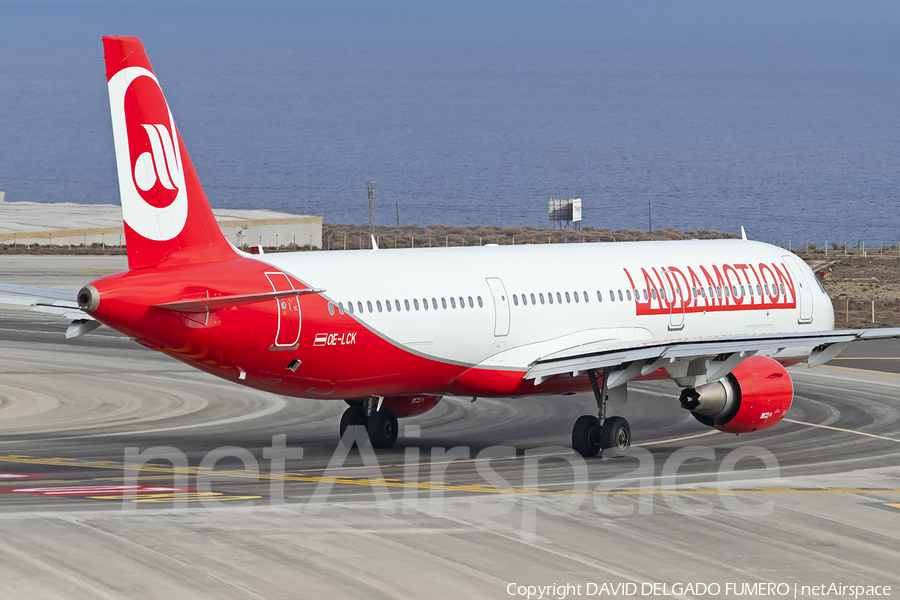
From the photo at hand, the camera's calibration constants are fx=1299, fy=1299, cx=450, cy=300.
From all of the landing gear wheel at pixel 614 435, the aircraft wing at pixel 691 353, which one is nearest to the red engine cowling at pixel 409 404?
the aircraft wing at pixel 691 353

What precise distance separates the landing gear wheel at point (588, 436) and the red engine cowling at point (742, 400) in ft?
7.63

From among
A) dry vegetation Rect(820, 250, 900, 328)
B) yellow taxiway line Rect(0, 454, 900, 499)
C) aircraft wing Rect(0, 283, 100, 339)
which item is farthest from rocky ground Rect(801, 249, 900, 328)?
aircraft wing Rect(0, 283, 100, 339)

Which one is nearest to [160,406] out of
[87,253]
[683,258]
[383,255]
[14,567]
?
[383,255]

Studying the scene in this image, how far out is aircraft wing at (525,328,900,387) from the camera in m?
30.3

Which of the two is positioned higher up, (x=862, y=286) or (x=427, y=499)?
(x=862, y=286)

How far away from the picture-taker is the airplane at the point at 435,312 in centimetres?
2719

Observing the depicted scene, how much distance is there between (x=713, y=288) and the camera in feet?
119

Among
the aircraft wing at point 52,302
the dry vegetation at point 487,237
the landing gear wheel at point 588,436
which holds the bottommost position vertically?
the landing gear wheel at point 588,436

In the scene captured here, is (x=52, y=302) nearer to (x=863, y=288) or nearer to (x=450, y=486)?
(x=450, y=486)

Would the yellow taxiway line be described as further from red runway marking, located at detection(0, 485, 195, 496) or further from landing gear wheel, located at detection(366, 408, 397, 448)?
landing gear wheel, located at detection(366, 408, 397, 448)

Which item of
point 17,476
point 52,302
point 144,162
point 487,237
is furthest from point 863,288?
point 487,237

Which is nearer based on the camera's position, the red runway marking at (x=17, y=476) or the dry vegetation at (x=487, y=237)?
the red runway marking at (x=17, y=476)

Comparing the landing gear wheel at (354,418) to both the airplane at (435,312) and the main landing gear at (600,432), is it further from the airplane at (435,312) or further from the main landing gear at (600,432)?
the main landing gear at (600,432)

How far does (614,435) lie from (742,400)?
331 centimetres
